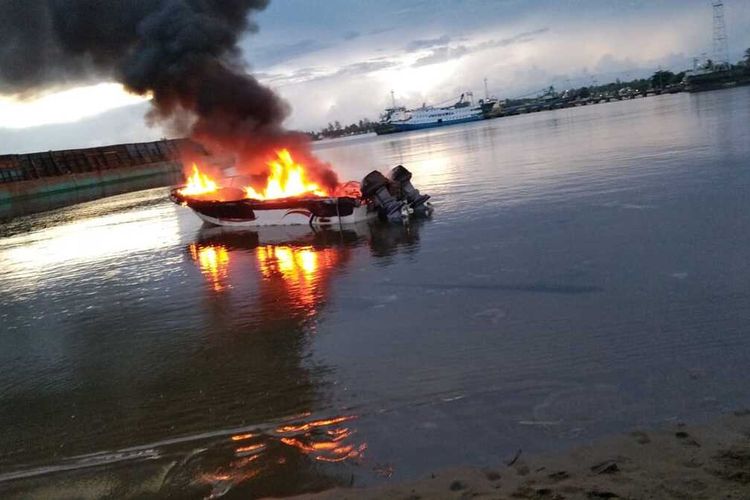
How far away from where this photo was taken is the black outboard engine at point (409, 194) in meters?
24.1

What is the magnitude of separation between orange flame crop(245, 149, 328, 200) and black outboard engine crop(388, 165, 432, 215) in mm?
3158

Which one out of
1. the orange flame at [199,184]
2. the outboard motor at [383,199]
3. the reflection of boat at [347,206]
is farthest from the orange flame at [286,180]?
the orange flame at [199,184]

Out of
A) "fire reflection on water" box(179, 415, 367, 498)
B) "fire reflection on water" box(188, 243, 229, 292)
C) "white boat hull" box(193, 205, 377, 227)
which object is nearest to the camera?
"fire reflection on water" box(179, 415, 367, 498)

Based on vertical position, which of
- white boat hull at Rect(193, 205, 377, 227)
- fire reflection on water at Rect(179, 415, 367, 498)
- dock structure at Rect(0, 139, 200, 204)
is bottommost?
fire reflection on water at Rect(179, 415, 367, 498)

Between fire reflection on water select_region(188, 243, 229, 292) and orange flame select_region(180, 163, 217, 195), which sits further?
orange flame select_region(180, 163, 217, 195)

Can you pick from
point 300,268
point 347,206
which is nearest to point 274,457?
point 300,268

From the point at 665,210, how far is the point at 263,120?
17.0 m

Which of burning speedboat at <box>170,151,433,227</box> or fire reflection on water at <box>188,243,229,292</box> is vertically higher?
burning speedboat at <box>170,151,433,227</box>

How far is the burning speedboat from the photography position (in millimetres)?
23688

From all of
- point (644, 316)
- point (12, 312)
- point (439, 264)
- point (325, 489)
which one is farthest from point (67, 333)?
point (644, 316)

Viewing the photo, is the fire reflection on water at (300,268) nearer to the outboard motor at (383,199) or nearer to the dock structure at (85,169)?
the outboard motor at (383,199)

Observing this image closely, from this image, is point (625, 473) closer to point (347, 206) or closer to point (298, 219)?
point (347, 206)

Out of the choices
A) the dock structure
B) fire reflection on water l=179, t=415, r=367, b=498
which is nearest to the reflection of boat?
fire reflection on water l=179, t=415, r=367, b=498

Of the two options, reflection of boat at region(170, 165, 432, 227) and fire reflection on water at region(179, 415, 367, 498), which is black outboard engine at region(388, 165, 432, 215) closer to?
reflection of boat at region(170, 165, 432, 227)
